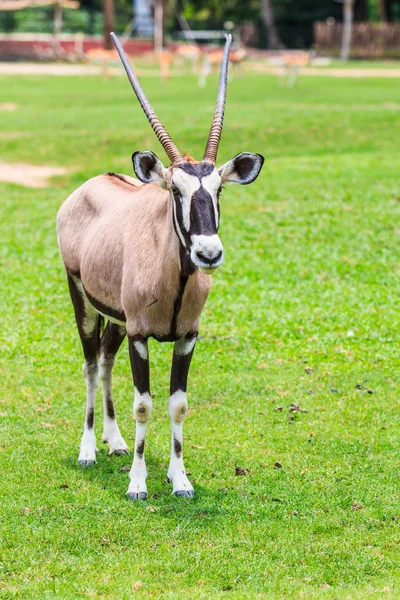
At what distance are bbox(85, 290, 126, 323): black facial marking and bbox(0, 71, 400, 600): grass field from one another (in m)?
1.23

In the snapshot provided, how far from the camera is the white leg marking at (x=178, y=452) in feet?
24.1

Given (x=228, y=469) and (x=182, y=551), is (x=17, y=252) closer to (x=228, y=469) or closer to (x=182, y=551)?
(x=228, y=469)

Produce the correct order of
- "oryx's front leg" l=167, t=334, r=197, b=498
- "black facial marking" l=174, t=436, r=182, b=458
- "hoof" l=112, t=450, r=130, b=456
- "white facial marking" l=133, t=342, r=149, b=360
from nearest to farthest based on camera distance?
"white facial marking" l=133, t=342, r=149, b=360, "oryx's front leg" l=167, t=334, r=197, b=498, "black facial marking" l=174, t=436, r=182, b=458, "hoof" l=112, t=450, r=130, b=456

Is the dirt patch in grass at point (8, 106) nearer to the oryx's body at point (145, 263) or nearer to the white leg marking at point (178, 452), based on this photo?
the oryx's body at point (145, 263)

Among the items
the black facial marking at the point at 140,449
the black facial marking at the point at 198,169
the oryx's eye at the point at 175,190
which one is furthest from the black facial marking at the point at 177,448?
the black facial marking at the point at 198,169

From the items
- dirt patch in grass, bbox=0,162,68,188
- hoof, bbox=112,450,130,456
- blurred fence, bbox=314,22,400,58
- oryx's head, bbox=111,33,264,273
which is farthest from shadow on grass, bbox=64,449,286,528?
blurred fence, bbox=314,22,400,58

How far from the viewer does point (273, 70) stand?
54.2m

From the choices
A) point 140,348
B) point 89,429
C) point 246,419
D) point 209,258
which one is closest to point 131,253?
point 140,348

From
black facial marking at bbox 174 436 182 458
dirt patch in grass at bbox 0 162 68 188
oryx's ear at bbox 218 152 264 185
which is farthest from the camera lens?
dirt patch in grass at bbox 0 162 68 188

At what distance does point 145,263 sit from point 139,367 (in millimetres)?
745

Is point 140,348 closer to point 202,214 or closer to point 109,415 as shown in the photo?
point 202,214

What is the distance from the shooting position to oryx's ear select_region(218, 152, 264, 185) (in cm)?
687

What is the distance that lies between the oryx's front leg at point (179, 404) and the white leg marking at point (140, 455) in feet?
0.63

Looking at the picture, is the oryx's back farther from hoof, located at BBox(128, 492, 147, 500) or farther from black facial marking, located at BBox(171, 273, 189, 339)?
hoof, located at BBox(128, 492, 147, 500)
